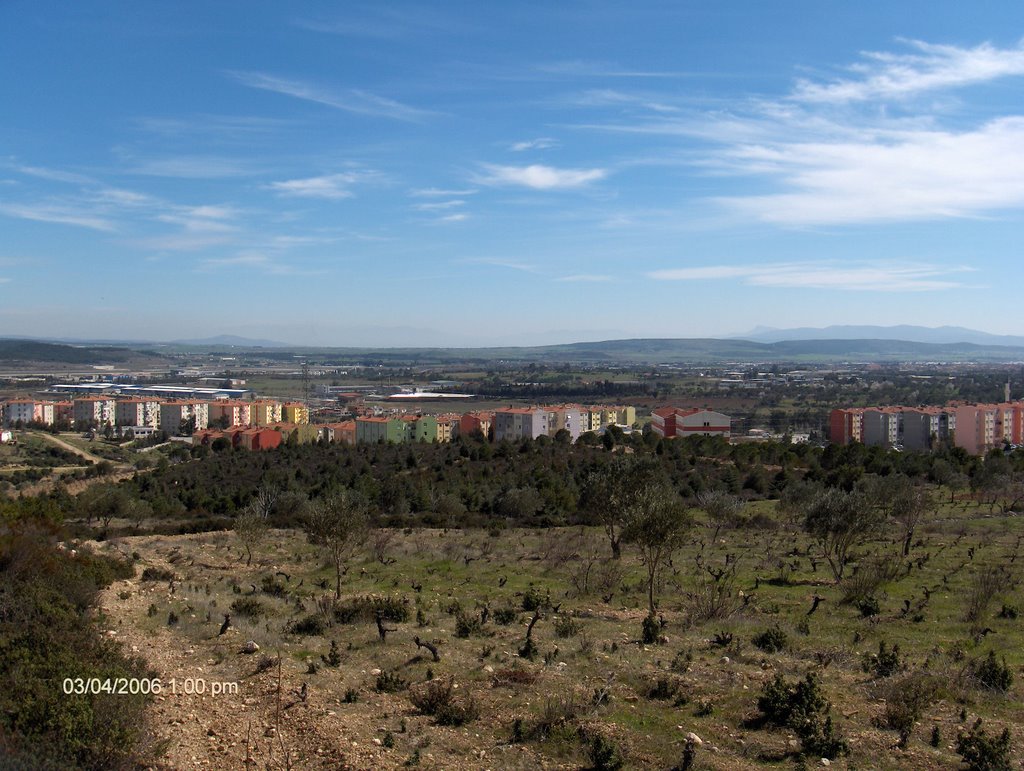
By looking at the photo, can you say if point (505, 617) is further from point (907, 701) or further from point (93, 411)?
point (93, 411)

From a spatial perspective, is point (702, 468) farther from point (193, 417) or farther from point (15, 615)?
point (193, 417)

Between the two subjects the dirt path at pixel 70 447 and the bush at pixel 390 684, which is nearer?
the bush at pixel 390 684

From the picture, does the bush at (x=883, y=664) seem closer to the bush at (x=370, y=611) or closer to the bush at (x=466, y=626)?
the bush at (x=466, y=626)

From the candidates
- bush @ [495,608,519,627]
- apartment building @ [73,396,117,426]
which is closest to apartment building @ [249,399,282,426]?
apartment building @ [73,396,117,426]

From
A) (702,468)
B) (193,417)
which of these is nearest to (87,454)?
(193,417)

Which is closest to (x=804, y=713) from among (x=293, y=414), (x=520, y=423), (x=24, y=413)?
(x=520, y=423)

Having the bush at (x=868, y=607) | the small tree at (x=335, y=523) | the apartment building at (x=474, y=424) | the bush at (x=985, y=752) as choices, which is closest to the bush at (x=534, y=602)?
the small tree at (x=335, y=523)

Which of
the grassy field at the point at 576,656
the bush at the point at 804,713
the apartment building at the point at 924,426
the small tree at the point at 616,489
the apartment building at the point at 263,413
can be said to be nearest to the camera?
the bush at the point at 804,713
